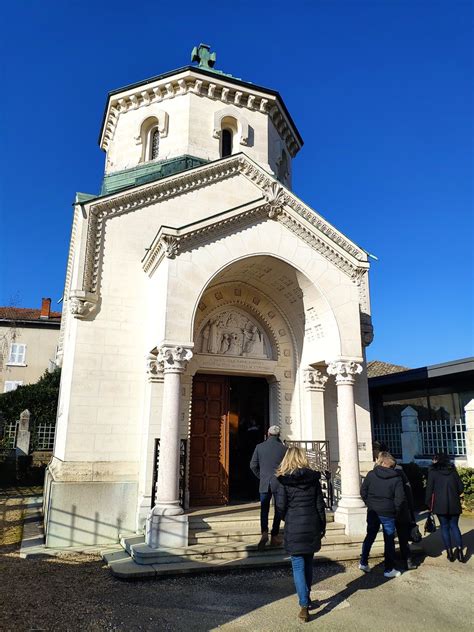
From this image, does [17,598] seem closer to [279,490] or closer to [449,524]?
[279,490]

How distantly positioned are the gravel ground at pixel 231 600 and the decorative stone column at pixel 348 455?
148cm

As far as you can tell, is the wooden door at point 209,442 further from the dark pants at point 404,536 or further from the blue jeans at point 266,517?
the dark pants at point 404,536

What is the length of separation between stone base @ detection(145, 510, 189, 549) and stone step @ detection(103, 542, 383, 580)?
438 millimetres

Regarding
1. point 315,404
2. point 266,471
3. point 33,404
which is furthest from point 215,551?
point 33,404

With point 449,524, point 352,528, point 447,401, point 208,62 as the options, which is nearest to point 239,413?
point 352,528

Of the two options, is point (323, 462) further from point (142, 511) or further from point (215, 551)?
point (142, 511)

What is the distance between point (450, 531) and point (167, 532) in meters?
5.09

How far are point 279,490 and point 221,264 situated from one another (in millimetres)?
5691

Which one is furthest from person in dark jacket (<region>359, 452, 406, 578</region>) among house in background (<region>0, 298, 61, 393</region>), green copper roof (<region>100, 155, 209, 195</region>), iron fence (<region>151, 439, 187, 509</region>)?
house in background (<region>0, 298, 61, 393</region>)

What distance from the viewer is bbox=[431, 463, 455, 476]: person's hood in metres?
8.46

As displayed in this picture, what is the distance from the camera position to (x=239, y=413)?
43.9ft

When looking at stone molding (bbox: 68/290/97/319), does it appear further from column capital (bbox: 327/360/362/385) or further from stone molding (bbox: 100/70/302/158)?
stone molding (bbox: 100/70/302/158)

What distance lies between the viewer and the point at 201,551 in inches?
318

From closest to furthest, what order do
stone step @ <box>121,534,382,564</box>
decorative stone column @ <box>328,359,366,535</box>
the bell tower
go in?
stone step @ <box>121,534,382,564</box>
decorative stone column @ <box>328,359,366,535</box>
the bell tower
